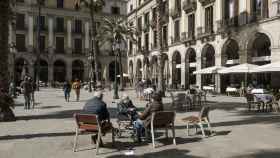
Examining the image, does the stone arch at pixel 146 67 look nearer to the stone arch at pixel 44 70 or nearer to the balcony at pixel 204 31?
the balcony at pixel 204 31

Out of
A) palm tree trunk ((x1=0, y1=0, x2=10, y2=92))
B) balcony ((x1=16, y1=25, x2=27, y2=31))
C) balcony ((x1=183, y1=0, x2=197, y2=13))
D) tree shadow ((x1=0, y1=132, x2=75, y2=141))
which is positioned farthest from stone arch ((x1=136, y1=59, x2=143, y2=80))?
tree shadow ((x1=0, y1=132, x2=75, y2=141))

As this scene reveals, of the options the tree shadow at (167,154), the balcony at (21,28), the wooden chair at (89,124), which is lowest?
the tree shadow at (167,154)

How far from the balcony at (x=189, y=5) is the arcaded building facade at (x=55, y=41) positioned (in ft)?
88.3

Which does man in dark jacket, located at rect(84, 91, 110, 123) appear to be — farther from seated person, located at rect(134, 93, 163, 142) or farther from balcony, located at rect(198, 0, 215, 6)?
balcony, located at rect(198, 0, 215, 6)

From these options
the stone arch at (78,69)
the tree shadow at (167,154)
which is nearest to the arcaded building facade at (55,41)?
the stone arch at (78,69)

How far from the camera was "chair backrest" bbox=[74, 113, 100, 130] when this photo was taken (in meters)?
7.77

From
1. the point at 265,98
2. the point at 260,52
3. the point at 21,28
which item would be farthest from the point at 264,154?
the point at 21,28

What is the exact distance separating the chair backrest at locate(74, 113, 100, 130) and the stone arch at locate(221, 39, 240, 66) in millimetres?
24888

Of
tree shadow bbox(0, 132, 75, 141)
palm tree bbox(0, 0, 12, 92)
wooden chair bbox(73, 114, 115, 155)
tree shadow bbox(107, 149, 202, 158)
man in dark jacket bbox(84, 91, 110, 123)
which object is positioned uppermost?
palm tree bbox(0, 0, 12, 92)

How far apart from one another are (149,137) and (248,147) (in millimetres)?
2474

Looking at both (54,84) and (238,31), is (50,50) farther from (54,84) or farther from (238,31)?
(238,31)

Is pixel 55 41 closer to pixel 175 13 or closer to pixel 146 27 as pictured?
pixel 146 27

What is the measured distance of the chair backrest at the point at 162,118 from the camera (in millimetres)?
8406

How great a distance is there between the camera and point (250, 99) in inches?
626
